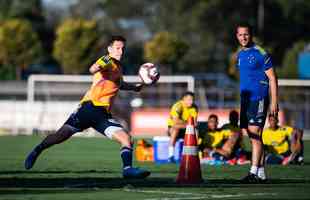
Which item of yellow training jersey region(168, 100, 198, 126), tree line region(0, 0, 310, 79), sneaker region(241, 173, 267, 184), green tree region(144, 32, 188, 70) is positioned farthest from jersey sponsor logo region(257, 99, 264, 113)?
green tree region(144, 32, 188, 70)

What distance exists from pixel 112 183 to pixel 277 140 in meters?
7.75

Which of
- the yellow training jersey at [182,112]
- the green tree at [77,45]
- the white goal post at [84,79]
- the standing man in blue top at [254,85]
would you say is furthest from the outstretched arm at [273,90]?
the green tree at [77,45]

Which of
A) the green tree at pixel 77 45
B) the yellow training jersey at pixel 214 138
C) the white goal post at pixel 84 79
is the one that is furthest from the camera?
the green tree at pixel 77 45

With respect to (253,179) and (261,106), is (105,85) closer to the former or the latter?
(261,106)

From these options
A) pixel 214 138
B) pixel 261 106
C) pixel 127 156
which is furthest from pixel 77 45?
pixel 127 156

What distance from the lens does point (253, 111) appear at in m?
13.9

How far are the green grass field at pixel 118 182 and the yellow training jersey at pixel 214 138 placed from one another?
167 centimetres

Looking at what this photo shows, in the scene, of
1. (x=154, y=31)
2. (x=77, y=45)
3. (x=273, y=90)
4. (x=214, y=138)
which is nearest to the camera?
(x=273, y=90)

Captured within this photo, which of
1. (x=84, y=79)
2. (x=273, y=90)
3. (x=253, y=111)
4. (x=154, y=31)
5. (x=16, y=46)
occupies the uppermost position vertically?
(x=154, y=31)

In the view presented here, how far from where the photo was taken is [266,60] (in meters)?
13.8

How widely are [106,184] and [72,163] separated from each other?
5.46 metres

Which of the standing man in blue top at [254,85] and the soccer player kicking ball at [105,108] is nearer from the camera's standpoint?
the soccer player kicking ball at [105,108]

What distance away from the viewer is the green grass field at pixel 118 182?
1139 centimetres

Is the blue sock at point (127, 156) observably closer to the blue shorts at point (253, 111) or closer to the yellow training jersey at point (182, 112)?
the blue shorts at point (253, 111)
